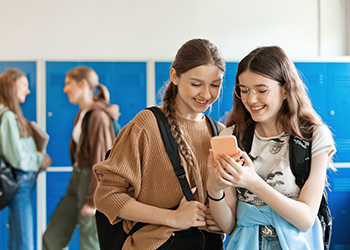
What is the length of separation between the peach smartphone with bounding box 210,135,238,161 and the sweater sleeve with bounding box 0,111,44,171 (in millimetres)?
2439

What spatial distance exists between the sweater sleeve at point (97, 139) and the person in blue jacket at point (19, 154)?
48 cm

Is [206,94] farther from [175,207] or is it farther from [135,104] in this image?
[135,104]

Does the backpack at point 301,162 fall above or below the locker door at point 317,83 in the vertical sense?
below

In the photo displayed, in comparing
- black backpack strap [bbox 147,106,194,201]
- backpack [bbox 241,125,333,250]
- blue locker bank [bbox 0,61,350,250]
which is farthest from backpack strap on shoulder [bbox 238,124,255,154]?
blue locker bank [bbox 0,61,350,250]

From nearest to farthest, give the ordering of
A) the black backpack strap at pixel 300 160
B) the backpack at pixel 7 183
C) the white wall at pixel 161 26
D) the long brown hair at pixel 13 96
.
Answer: the black backpack strap at pixel 300 160, the backpack at pixel 7 183, the long brown hair at pixel 13 96, the white wall at pixel 161 26

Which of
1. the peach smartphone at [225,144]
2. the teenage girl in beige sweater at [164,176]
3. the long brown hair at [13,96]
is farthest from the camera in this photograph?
the long brown hair at [13,96]

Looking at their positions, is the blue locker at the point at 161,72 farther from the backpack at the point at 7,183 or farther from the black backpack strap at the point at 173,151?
the black backpack strap at the point at 173,151

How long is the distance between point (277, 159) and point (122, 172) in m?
0.60

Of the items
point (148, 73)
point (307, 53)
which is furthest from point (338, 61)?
point (148, 73)

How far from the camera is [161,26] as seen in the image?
3.90 m

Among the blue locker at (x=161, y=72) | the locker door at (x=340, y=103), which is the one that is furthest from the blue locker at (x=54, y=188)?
the locker door at (x=340, y=103)

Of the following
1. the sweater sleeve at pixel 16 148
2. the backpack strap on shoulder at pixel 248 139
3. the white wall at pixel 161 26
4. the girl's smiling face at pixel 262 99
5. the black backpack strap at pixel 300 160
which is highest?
the white wall at pixel 161 26

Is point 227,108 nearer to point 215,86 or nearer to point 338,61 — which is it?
point 338,61

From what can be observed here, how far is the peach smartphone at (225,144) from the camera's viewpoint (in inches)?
43.9
